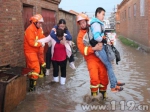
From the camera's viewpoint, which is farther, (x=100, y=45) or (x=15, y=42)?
(x=15, y=42)

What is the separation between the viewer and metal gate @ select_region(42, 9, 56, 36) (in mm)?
11012

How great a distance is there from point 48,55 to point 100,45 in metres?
2.43

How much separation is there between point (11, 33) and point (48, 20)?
4421 millimetres

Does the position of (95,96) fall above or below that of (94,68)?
below

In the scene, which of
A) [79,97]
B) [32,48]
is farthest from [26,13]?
[79,97]

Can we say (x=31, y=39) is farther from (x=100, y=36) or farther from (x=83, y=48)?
(x=100, y=36)

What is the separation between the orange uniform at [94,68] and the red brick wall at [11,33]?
87.6 inches

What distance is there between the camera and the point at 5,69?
581 centimetres

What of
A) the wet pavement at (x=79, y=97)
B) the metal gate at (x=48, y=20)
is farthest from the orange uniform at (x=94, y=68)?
the metal gate at (x=48, y=20)

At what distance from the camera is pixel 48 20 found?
1161cm

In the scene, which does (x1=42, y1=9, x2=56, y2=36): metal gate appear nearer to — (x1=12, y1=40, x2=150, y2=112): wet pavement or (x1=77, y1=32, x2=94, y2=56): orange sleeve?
(x1=12, y1=40, x2=150, y2=112): wet pavement

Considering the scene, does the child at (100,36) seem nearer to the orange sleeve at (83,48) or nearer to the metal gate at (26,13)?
the orange sleeve at (83,48)

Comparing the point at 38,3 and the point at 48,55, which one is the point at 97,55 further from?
the point at 38,3

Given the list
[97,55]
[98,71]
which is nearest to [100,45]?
[97,55]
